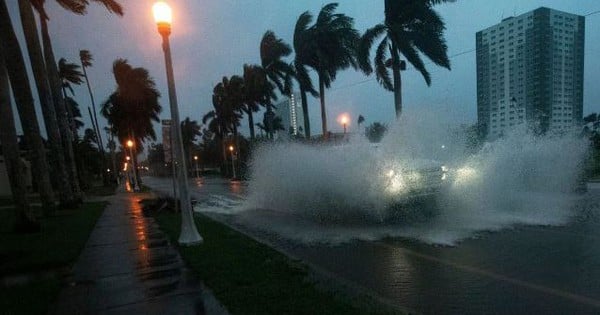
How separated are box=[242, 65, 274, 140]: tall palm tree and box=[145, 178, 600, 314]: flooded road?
29838 mm

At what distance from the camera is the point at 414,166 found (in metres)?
11.3

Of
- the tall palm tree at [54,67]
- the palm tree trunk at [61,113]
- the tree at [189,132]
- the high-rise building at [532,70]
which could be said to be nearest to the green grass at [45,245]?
the palm tree trunk at [61,113]

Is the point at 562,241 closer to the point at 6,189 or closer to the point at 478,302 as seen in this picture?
the point at 478,302

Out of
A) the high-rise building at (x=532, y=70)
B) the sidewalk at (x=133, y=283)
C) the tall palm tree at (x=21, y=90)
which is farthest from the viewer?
the high-rise building at (x=532, y=70)

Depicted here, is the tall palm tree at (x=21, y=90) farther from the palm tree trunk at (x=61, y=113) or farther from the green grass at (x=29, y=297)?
the green grass at (x=29, y=297)

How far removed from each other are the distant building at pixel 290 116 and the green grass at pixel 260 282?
56.6 m

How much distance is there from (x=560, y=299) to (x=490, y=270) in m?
1.35

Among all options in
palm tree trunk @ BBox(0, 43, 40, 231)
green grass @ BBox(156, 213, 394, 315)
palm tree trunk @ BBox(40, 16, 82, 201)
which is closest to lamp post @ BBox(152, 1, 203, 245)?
green grass @ BBox(156, 213, 394, 315)

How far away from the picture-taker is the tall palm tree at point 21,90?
13454 millimetres

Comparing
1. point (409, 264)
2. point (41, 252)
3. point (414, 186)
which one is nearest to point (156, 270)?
point (41, 252)

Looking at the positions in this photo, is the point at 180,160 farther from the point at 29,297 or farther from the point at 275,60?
the point at 275,60

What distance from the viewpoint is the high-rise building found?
21.0 m

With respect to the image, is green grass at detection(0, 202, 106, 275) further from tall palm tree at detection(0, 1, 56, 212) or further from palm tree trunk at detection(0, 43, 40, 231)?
tall palm tree at detection(0, 1, 56, 212)

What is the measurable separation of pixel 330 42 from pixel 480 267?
2357 centimetres
